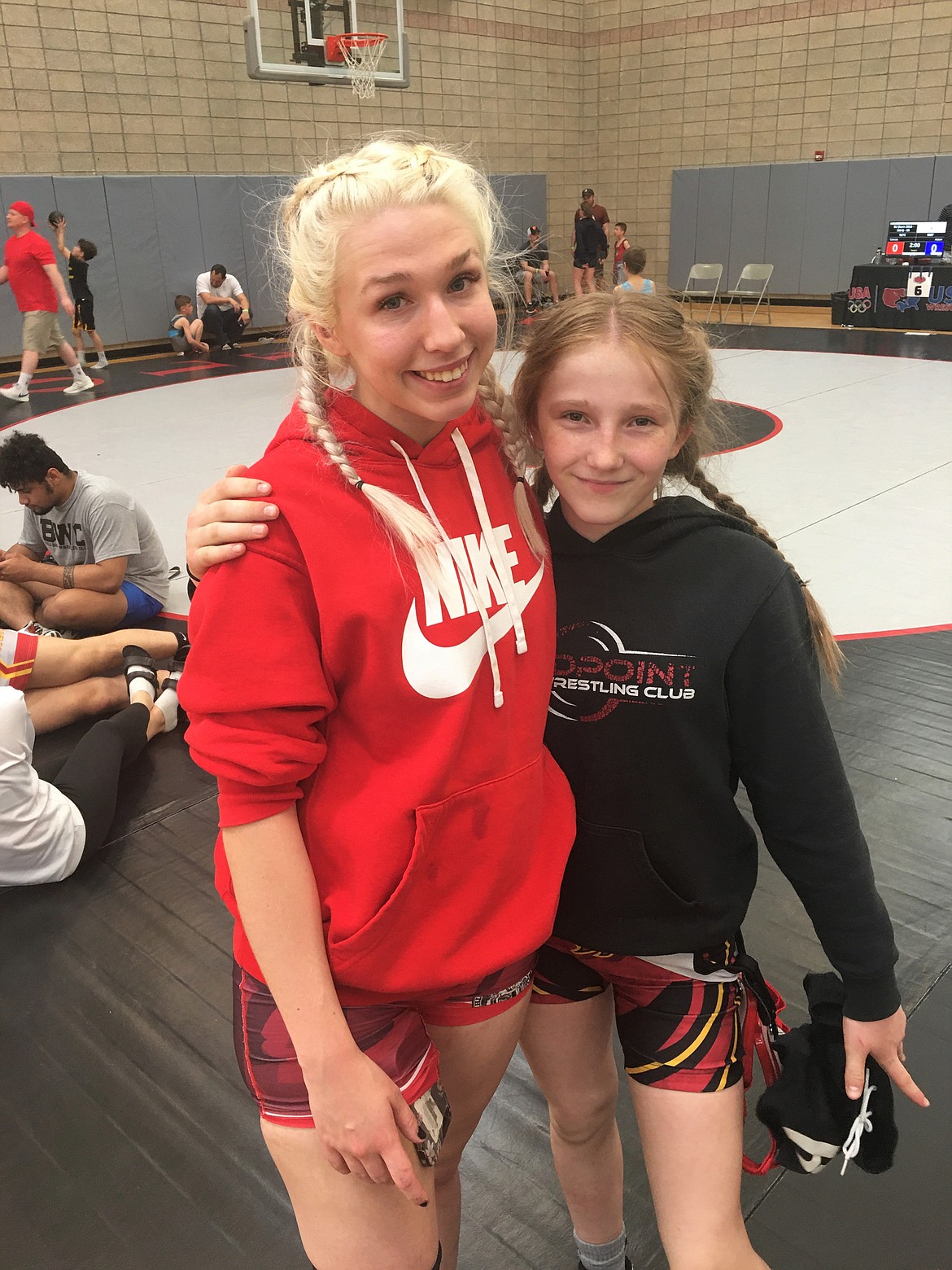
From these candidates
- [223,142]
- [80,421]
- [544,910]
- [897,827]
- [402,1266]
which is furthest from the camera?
[223,142]

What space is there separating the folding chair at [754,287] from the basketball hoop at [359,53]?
6818mm

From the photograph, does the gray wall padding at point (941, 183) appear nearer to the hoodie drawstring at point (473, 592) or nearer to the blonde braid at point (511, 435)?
the blonde braid at point (511, 435)

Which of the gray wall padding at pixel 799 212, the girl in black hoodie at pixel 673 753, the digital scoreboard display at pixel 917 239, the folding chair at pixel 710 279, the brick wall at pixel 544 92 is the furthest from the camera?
the folding chair at pixel 710 279

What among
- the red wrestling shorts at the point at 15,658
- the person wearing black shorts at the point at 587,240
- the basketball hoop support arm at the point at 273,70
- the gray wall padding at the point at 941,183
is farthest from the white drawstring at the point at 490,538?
the gray wall padding at the point at 941,183

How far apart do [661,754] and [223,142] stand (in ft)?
49.9

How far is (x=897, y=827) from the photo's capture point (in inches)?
124

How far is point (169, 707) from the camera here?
406 centimetres

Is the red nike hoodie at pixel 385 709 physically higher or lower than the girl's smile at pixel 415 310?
A: lower

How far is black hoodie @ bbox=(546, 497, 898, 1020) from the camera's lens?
4.44ft

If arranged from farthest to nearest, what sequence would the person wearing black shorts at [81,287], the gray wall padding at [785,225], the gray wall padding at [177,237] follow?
the gray wall padding at [785,225] → the gray wall padding at [177,237] → the person wearing black shorts at [81,287]

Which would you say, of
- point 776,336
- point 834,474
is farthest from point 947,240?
point 834,474

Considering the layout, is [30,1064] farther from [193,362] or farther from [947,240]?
[947,240]

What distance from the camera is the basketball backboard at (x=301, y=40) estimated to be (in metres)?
12.9

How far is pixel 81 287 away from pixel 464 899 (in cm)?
1310
